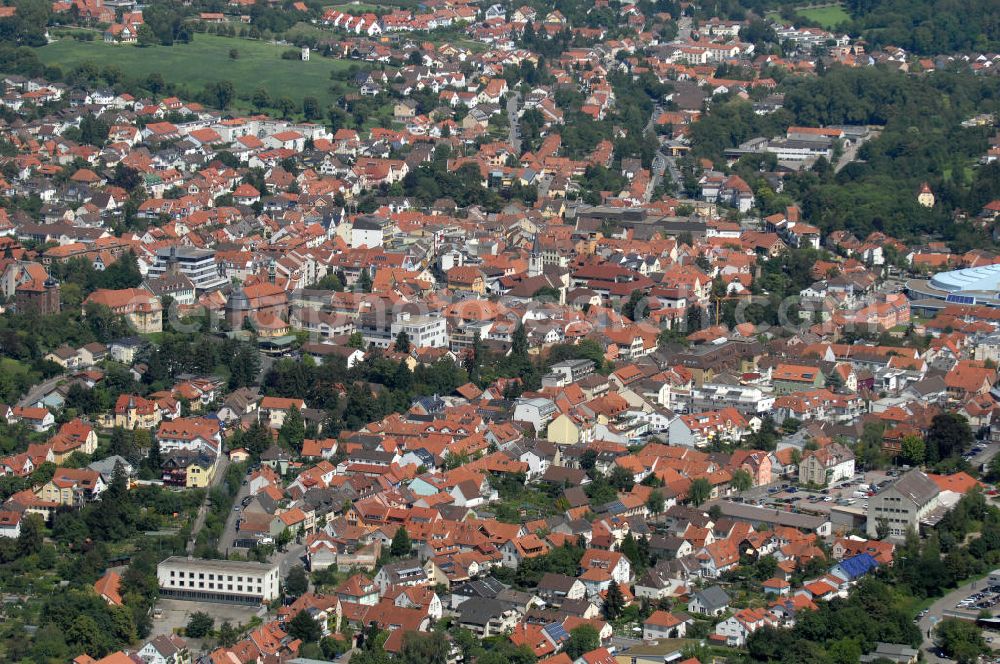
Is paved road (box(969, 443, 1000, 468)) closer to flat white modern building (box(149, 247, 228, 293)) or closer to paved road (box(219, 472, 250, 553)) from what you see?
paved road (box(219, 472, 250, 553))

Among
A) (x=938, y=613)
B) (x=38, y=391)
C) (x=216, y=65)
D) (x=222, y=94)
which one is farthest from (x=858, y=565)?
(x=216, y=65)

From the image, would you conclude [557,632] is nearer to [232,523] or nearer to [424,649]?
[424,649]

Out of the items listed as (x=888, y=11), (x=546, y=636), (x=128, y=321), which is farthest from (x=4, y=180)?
(x=888, y=11)

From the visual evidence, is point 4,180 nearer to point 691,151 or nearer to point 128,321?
point 128,321

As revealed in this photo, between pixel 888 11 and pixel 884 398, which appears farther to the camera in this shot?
pixel 888 11

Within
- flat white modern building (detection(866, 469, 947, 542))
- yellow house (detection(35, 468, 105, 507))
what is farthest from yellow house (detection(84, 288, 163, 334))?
flat white modern building (detection(866, 469, 947, 542))
